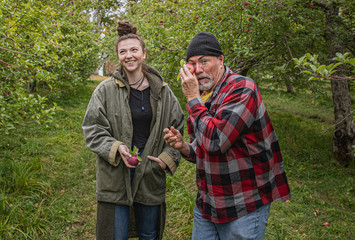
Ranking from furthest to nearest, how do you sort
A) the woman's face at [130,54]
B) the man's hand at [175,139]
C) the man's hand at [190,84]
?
the woman's face at [130,54] → the man's hand at [175,139] → the man's hand at [190,84]

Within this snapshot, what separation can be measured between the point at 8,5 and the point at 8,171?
2402mm

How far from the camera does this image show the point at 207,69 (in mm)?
1853

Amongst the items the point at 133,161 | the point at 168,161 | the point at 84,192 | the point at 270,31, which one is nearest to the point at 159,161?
the point at 168,161

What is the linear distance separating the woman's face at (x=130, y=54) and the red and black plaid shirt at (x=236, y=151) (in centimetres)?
81

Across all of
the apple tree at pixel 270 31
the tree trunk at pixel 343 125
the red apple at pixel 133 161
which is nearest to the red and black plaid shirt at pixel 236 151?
the red apple at pixel 133 161

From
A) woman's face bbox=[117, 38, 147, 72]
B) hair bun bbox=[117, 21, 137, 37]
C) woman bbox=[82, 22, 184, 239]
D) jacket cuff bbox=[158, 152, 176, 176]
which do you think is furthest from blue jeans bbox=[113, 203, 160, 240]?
hair bun bbox=[117, 21, 137, 37]

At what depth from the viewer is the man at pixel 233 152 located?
1.63 metres

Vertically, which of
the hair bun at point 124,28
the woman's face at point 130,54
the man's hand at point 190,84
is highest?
the hair bun at point 124,28

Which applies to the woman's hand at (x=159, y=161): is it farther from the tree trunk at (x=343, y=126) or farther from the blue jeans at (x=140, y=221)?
the tree trunk at (x=343, y=126)

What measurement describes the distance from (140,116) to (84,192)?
114 inches

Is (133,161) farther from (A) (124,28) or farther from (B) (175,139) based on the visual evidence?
(A) (124,28)

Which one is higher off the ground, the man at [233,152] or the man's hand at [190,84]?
the man's hand at [190,84]

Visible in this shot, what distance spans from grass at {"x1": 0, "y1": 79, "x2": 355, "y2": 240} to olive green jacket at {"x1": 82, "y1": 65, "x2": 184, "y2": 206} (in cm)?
159

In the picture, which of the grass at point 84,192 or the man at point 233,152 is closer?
the man at point 233,152
